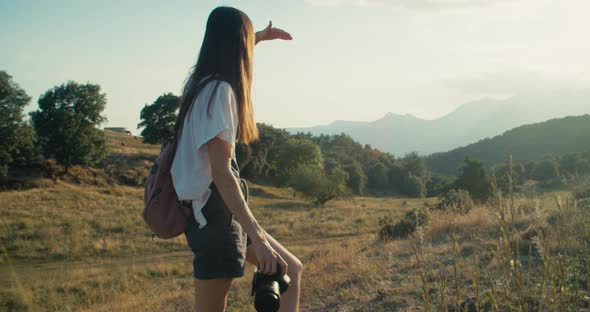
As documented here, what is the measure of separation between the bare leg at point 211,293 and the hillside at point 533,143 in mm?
55268

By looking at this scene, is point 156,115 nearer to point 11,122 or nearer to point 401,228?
point 11,122

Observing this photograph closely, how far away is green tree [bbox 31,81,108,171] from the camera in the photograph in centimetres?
3412

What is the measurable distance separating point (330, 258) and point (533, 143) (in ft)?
215

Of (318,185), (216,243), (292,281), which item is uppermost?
(216,243)

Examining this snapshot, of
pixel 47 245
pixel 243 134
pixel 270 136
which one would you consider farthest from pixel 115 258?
pixel 270 136

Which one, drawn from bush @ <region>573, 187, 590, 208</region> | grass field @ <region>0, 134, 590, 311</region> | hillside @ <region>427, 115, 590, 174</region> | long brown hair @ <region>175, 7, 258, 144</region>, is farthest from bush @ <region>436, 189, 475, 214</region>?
hillside @ <region>427, 115, 590, 174</region>

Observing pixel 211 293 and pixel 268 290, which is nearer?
pixel 268 290

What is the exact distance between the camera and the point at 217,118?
74.2 inches

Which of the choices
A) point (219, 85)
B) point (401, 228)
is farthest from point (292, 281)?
point (401, 228)

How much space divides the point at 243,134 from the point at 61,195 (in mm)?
29719

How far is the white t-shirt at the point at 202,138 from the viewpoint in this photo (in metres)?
1.89

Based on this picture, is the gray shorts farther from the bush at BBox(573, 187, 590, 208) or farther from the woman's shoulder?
the bush at BBox(573, 187, 590, 208)

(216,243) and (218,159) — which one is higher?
(218,159)

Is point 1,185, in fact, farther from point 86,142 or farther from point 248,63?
point 248,63
